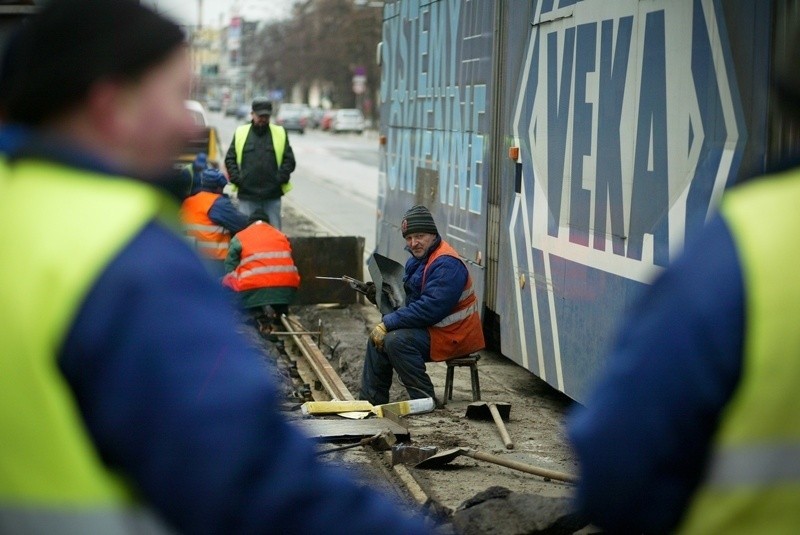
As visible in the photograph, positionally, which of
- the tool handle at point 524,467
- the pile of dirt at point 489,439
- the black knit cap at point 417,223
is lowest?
the pile of dirt at point 489,439

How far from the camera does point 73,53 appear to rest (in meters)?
1.74

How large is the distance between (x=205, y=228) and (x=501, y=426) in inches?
173

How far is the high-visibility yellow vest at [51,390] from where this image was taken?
5.25 ft

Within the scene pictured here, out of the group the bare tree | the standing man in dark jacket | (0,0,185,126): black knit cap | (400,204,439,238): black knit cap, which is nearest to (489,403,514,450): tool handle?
(400,204,439,238): black knit cap

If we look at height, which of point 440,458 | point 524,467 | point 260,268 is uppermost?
point 260,268

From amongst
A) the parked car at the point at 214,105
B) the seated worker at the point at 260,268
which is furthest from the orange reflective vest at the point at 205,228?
the parked car at the point at 214,105

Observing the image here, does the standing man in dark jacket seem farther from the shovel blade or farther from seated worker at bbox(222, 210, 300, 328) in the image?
the shovel blade

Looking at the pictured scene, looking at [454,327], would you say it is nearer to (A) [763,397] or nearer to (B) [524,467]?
(B) [524,467]

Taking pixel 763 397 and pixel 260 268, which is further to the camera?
pixel 260 268

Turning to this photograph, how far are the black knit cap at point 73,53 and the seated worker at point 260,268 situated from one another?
29.5 ft

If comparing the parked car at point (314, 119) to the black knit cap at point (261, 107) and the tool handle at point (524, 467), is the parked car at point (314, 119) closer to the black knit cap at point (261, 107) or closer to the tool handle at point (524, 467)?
the black knit cap at point (261, 107)

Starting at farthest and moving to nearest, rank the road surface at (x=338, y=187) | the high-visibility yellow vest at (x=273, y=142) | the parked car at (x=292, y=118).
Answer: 1. the parked car at (x=292, y=118)
2. the road surface at (x=338, y=187)
3. the high-visibility yellow vest at (x=273, y=142)

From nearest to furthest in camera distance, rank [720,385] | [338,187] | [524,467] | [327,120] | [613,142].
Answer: [720,385] < [524,467] < [613,142] < [338,187] < [327,120]

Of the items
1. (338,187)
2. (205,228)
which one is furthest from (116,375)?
(338,187)
